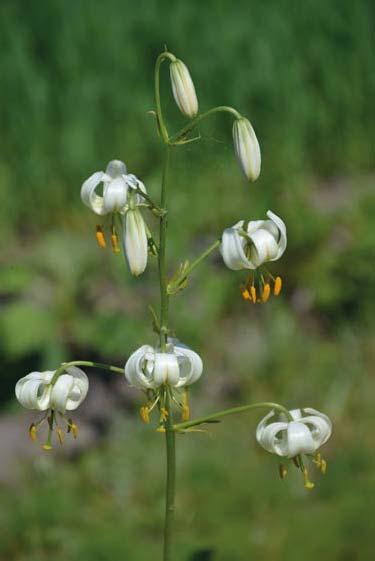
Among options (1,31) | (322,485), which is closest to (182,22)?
(1,31)

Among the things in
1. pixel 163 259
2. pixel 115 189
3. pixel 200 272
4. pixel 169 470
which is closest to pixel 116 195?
pixel 115 189

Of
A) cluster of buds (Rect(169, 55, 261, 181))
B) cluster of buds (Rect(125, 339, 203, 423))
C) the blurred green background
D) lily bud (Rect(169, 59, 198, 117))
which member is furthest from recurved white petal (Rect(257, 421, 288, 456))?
lily bud (Rect(169, 59, 198, 117))

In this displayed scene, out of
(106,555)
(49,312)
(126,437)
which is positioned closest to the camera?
(106,555)

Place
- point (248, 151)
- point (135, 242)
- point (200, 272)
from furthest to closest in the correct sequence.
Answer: point (200, 272), point (248, 151), point (135, 242)

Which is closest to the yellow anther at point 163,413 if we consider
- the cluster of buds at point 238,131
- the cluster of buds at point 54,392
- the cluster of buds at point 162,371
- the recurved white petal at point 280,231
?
the cluster of buds at point 162,371

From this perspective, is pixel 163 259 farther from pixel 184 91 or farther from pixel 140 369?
pixel 184 91

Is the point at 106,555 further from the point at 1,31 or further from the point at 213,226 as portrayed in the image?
the point at 1,31
